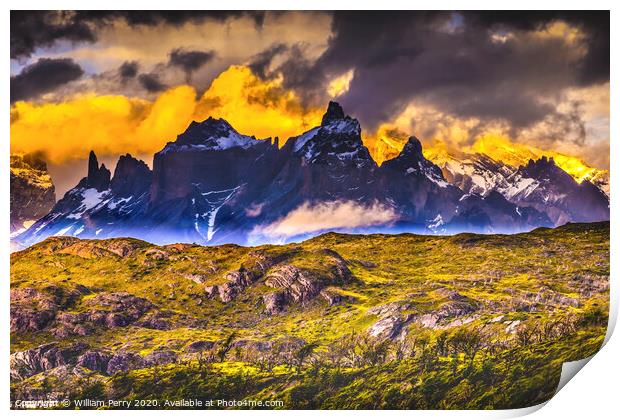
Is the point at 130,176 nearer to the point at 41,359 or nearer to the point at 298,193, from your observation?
the point at 298,193

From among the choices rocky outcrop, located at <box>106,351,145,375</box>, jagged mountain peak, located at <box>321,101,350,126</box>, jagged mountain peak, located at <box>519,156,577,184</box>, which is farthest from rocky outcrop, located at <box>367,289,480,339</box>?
rocky outcrop, located at <box>106,351,145,375</box>

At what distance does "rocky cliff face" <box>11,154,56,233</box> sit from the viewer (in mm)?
50406

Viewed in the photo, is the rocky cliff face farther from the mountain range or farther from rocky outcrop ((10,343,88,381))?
rocky outcrop ((10,343,88,381))

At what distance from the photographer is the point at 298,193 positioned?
174ft

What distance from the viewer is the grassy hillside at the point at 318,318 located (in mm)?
50031

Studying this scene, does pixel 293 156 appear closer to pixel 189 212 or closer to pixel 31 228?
pixel 189 212

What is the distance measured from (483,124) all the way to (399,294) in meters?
9.37

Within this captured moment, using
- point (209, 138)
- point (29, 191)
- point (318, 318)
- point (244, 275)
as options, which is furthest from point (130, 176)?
point (318, 318)

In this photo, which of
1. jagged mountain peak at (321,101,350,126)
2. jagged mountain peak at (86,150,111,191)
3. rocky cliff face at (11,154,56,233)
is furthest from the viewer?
jagged mountain peak at (321,101,350,126)

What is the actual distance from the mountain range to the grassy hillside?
2.91 feet
